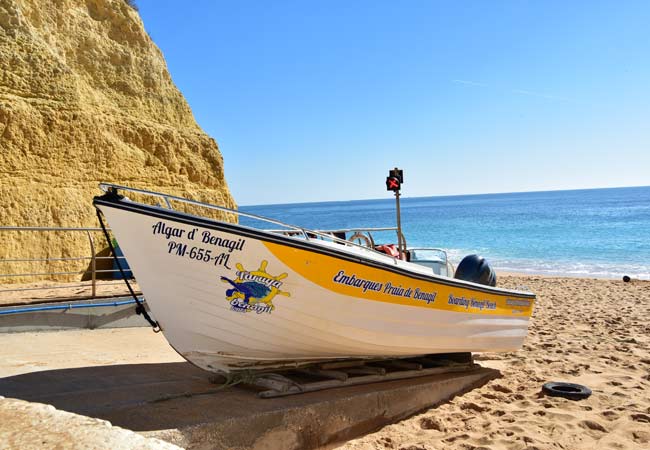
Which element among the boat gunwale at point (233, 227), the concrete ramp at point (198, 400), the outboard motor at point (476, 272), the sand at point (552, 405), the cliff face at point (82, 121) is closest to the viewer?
the concrete ramp at point (198, 400)

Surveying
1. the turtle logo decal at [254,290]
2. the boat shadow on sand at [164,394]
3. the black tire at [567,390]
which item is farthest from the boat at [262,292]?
the black tire at [567,390]

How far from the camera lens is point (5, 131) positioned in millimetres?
11930

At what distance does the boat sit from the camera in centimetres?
448

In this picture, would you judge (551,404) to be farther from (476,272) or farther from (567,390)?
(476,272)

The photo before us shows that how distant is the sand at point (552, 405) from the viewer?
4574mm

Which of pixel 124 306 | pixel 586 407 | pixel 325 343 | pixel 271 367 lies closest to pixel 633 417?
pixel 586 407

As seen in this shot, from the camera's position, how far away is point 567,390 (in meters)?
5.67

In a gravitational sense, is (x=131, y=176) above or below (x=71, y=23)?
below

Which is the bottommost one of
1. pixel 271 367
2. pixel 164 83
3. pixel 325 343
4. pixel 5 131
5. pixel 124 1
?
pixel 271 367

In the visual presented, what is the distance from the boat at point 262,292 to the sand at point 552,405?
912 mm

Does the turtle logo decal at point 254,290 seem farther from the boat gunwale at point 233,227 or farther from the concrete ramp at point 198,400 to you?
the concrete ramp at point 198,400

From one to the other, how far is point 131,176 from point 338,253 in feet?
36.3

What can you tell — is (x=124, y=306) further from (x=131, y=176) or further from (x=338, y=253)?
(x=131, y=176)

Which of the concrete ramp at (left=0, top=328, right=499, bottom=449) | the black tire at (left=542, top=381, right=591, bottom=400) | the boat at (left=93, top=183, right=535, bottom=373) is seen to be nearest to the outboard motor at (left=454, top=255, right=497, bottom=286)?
the boat at (left=93, top=183, right=535, bottom=373)
